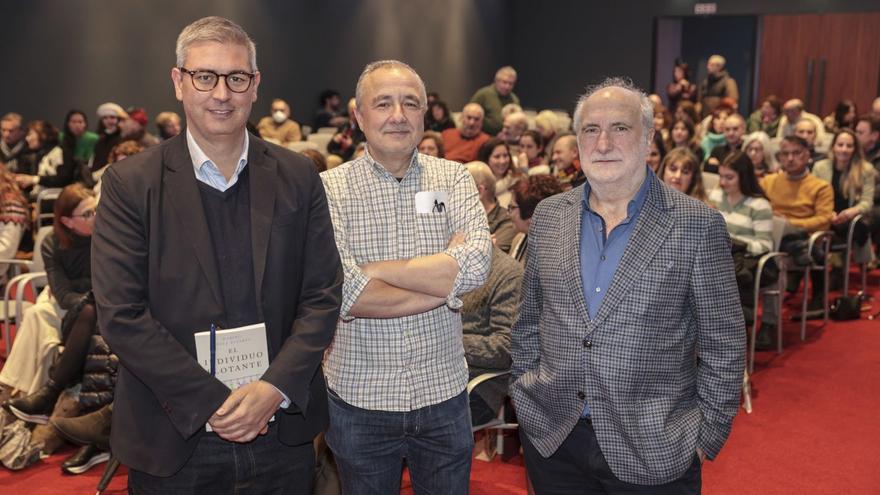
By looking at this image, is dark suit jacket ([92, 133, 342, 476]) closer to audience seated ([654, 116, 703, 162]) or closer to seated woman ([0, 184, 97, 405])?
seated woman ([0, 184, 97, 405])

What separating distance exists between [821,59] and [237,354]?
51.6ft

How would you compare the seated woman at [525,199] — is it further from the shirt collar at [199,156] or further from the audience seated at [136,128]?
the audience seated at [136,128]

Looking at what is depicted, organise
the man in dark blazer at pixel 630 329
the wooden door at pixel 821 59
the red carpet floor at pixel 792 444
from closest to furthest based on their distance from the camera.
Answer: the man in dark blazer at pixel 630 329 < the red carpet floor at pixel 792 444 < the wooden door at pixel 821 59

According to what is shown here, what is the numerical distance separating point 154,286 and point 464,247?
812 millimetres

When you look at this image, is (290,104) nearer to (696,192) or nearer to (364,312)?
(696,192)

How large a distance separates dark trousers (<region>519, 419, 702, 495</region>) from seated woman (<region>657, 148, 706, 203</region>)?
371 cm

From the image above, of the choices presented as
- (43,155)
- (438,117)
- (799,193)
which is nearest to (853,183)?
(799,193)

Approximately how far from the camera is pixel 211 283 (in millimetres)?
1903

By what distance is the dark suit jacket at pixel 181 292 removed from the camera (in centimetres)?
186

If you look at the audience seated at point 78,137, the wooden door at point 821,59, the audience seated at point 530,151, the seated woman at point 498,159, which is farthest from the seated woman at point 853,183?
the wooden door at point 821,59

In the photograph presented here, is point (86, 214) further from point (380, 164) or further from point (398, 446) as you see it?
point (398, 446)

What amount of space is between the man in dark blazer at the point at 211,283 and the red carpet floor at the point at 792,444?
2092 mm

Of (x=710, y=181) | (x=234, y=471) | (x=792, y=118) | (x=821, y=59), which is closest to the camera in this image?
(x=234, y=471)

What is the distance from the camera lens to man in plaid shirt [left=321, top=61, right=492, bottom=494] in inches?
91.0
